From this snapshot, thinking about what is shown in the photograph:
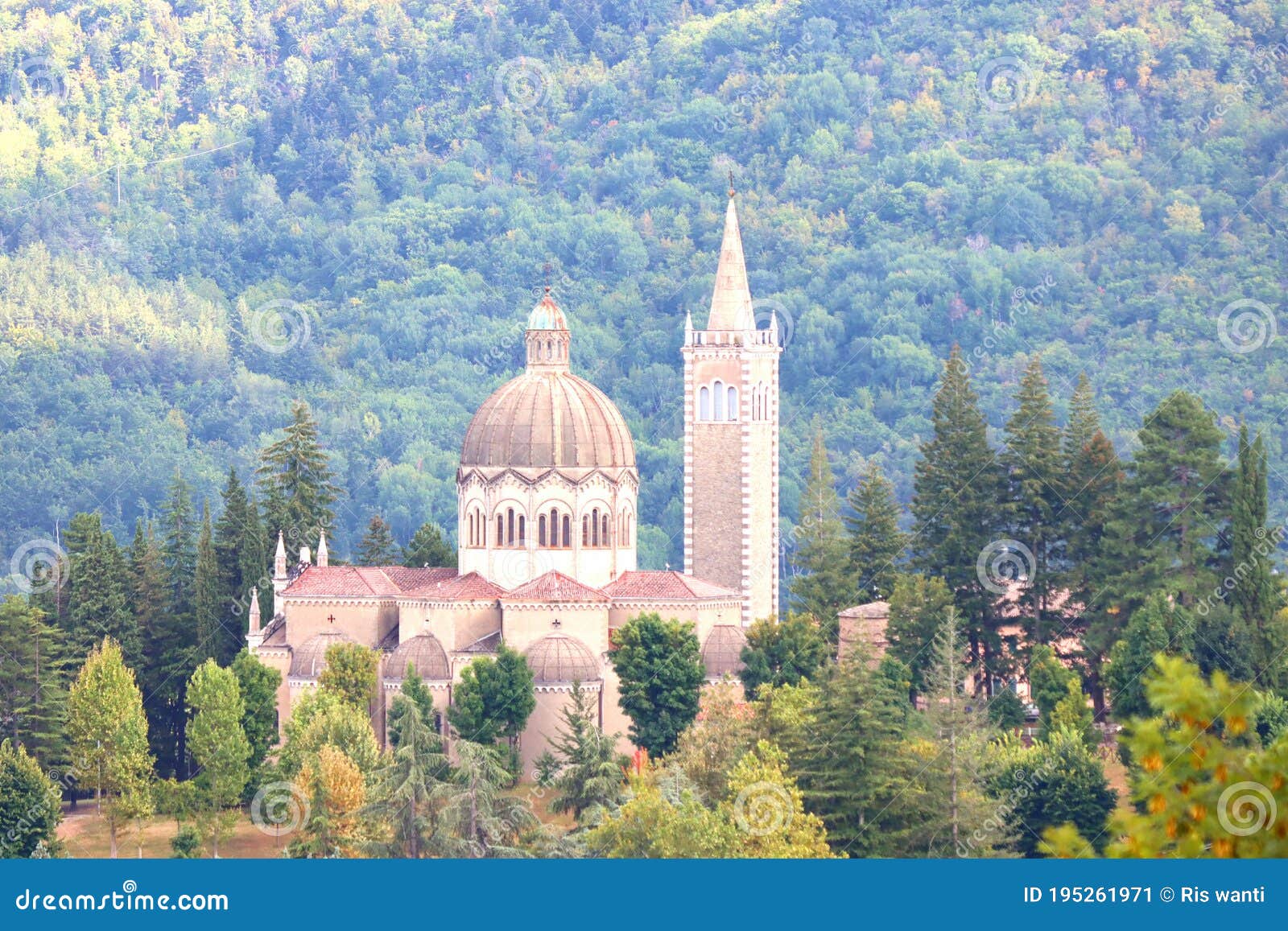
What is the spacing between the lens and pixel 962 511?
93.7 metres

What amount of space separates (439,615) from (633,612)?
577cm

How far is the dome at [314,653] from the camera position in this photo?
9494cm

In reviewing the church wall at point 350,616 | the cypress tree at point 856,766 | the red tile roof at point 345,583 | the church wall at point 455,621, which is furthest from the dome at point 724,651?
the cypress tree at point 856,766

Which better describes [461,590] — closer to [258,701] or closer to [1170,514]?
[258,701]

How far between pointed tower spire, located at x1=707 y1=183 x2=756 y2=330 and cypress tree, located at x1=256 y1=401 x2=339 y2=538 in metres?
14.6

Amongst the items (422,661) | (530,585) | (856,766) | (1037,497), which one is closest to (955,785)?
(856,766)

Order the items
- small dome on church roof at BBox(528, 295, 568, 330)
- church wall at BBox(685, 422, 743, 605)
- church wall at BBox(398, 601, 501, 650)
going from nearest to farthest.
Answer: church wall at BBox(398, 601, 501, 650), small dome on church roof at BBox(528, 295, 568, 330), church wall at BBox(685, 422, 743, 605)

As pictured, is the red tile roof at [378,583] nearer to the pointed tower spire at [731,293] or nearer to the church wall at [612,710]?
the church wall at [612,710]

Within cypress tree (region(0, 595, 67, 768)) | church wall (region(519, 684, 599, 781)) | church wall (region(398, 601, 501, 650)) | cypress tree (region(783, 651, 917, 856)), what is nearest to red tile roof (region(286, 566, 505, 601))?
church wall (region(398, 601, 501, 650))

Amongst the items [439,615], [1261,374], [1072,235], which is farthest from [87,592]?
[1072,235]

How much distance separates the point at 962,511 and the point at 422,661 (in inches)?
650

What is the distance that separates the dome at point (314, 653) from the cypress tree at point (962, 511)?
694 inches

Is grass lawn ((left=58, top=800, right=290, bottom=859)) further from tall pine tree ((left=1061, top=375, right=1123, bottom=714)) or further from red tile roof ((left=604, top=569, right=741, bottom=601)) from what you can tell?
tall pine tree ((left=1061, top=375, right=1123, bottom=714))

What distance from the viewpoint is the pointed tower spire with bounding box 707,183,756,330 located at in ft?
364
